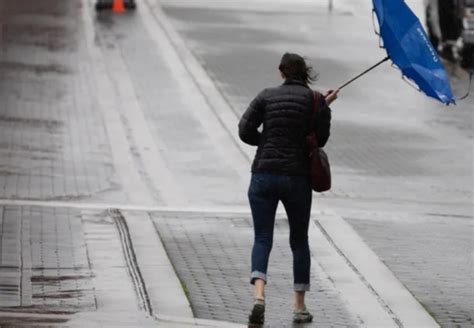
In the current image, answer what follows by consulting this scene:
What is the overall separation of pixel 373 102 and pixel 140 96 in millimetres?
3500

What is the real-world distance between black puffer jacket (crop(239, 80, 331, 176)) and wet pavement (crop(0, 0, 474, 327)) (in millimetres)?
1056

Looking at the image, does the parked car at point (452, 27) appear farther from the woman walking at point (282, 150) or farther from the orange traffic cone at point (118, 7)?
the woman walking at point (282, 150)

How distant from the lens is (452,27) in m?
31.5

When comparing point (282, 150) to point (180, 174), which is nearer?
point (282, 150)

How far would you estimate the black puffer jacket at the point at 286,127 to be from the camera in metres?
11.1

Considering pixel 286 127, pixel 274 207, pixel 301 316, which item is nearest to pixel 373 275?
pixel 301 316

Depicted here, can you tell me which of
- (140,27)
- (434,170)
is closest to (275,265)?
(434,170)

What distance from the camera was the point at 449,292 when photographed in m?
12.7

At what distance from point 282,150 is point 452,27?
20932mm

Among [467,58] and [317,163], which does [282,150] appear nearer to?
[317,163]

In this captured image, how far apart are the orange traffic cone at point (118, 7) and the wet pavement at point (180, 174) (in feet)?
6.04

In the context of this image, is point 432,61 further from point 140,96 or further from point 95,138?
point 140,96

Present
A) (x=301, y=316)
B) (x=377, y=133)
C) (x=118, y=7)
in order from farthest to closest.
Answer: (x=118, y=7), (x=377, y=133), (x=301, y=316)

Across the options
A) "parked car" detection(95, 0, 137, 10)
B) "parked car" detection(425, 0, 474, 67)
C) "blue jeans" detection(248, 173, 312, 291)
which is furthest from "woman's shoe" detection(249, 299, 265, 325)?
"parked car" detection(95, 0, 137, 10)
